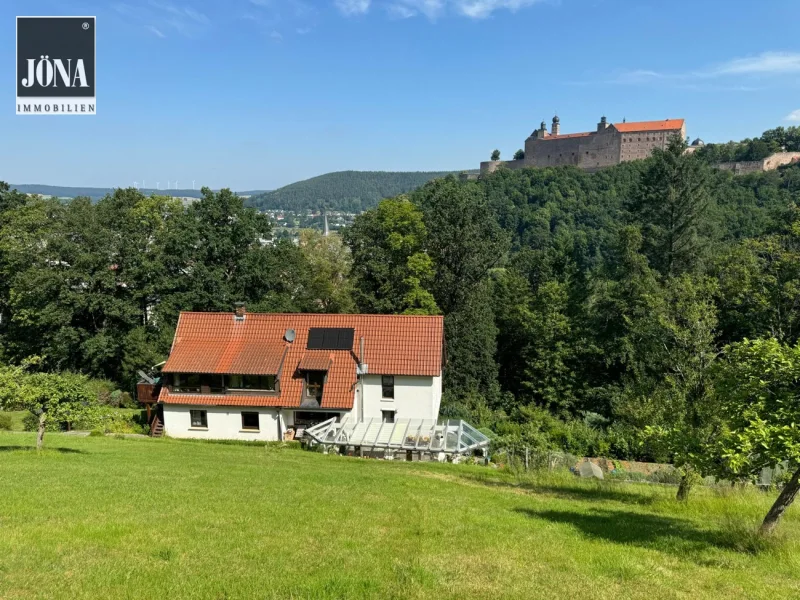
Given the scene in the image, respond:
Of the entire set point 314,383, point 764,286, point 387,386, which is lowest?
point 387,386

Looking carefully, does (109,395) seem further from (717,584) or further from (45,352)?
(717,584)

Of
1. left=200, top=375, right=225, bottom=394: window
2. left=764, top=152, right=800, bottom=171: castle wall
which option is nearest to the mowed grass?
left=200, top=375, right=225, bottom=394: window

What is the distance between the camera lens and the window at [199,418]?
28.9 metres

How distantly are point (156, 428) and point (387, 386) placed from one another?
12277mm

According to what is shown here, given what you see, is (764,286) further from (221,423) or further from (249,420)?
(221,423)

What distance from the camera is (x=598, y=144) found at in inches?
6545

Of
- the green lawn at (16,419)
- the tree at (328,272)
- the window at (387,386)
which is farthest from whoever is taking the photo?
the tree at (328,272)

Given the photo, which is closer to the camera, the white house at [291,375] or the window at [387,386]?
the white house at [291,375]

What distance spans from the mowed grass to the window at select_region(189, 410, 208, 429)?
11.8m

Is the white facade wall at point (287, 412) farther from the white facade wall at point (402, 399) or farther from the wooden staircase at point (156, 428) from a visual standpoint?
the wooden staircase at point (156, 428)

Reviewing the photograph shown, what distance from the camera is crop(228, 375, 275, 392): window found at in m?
28.5

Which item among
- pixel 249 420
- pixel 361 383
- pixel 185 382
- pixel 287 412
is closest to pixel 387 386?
pixel 361 383

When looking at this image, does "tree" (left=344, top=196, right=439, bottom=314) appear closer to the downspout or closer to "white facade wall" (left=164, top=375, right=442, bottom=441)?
the downspout

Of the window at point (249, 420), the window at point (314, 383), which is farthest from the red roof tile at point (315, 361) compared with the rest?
the window at point (249, 420)
